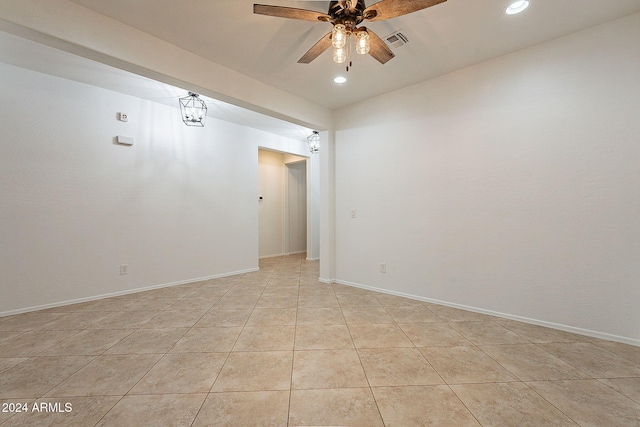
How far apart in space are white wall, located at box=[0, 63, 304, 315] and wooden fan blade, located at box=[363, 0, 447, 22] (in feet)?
11.7

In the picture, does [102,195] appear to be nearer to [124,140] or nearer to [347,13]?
[124,140]

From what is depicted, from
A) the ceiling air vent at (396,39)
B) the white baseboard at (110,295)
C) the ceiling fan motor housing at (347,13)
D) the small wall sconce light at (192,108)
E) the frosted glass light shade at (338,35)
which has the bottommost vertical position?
the white baseboard at (110,295)

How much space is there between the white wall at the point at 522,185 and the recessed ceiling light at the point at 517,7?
0.72m

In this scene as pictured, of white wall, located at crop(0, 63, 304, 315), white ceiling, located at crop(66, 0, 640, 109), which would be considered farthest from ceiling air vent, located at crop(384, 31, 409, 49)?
white wall, located at crop(0, 63, 304, 315)

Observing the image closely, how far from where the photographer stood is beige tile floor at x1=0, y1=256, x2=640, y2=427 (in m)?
1.40

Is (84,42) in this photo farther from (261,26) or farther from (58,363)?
(58,363)

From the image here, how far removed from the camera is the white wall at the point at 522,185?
2184 mm

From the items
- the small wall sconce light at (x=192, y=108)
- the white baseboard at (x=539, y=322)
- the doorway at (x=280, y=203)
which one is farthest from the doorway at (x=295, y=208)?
the white baseboard at (x=539, y=322)

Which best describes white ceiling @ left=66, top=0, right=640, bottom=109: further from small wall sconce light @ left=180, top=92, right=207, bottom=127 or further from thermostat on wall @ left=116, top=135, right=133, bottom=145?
thermostat on wall @ left=116, top=135, right=133, bottom=145

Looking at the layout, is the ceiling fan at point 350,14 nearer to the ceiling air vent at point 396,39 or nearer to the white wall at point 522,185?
the ceiling air vent at point 396,39

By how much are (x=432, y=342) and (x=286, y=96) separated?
132 inches

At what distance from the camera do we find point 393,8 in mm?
1682

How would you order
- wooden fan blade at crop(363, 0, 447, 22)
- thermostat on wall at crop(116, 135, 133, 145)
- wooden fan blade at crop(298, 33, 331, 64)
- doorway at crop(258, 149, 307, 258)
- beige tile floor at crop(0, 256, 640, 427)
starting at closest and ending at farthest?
beige tile floor at crop(0, 256, 640, 427), wooden fan blade at crop(363, 0, 447, 22), wooden fan blade at crop(298, 33, 331, 64), thermostat on wall at crop(116, 135, 133, 145), doorway at crop(258, 149, 307, 258)

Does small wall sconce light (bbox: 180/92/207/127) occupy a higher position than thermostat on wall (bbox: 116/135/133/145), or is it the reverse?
small wall sconce light (bbox: 180/92/207/127)
